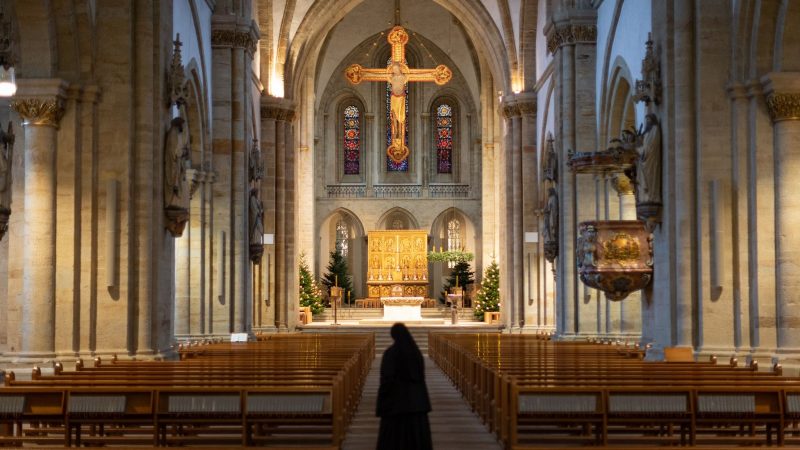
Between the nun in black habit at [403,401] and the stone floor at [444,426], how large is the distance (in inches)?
127

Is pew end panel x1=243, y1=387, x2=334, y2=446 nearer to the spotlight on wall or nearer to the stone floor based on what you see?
the stone floor

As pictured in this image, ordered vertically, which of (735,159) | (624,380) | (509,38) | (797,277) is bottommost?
(624,380)

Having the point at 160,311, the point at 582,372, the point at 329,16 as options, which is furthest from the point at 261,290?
the point at 582,372

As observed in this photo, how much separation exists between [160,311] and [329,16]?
2394 centimetres

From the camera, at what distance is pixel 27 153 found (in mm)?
16953

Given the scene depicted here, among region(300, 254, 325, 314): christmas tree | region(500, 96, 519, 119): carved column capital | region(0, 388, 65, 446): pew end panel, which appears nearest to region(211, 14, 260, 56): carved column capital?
region(500, 96, 519, 119): carved column capital

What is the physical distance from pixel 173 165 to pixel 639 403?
10097 millimetres

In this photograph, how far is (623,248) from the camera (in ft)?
63.4

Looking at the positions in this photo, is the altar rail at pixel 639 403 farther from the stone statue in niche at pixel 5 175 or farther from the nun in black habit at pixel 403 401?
the stone statue in niche at pixel 5 175

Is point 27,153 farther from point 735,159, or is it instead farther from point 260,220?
point 260,220

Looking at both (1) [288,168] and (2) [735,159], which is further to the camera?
(1) [288,168]

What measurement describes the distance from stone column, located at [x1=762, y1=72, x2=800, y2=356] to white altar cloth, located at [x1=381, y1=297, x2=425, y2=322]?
93.2 ft

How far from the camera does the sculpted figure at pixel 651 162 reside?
58.6 feet

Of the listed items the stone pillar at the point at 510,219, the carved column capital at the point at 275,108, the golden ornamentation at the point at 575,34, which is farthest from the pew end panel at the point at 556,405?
the carved column capital at the point at 275,108
